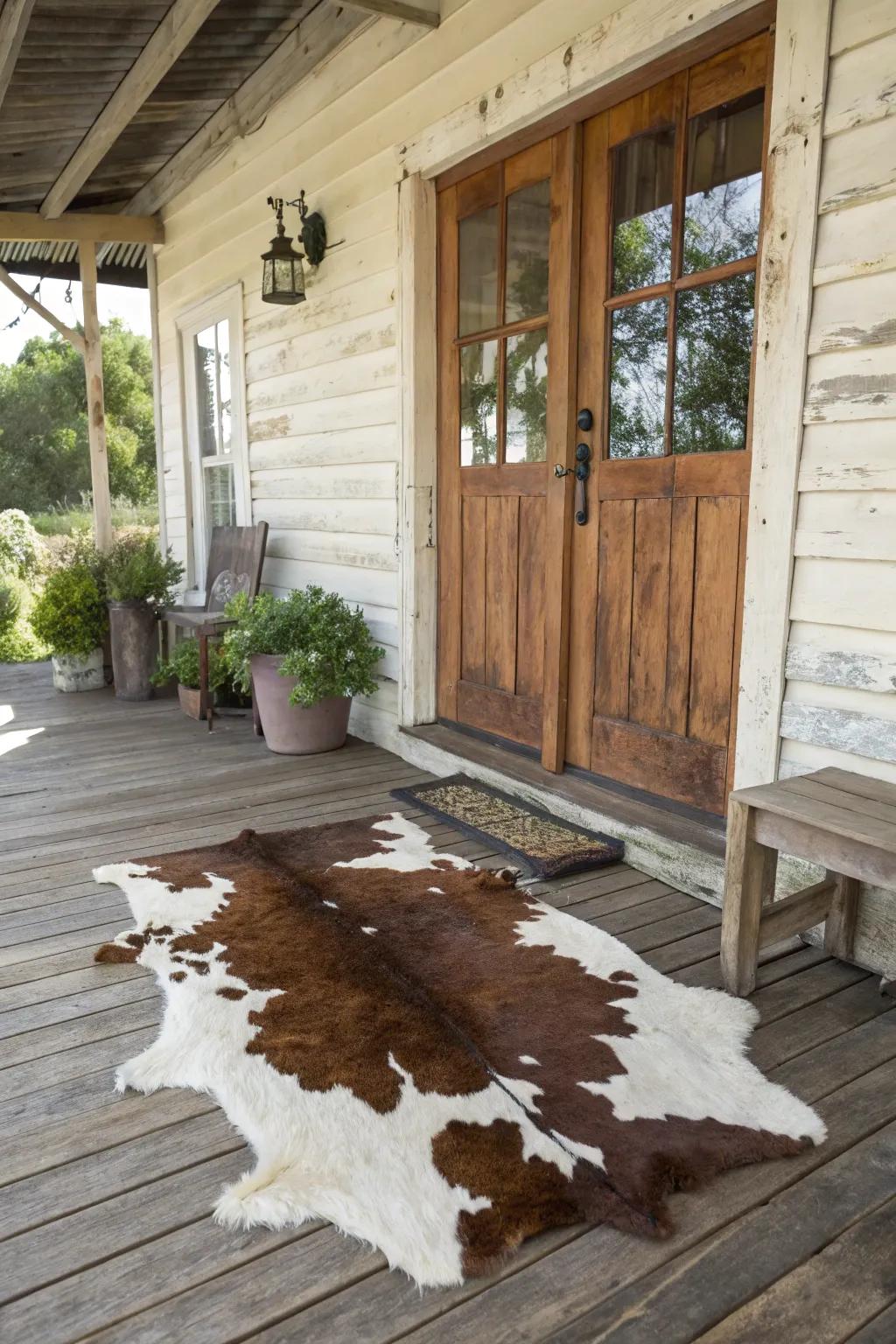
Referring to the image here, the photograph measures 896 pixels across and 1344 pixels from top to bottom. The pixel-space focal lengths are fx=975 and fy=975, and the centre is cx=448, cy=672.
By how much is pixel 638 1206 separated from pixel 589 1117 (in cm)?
22

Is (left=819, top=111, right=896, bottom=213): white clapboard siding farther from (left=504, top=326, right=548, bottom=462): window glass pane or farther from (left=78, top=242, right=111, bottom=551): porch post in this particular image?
(left=78, top=242, right=111, bottom=551): porch post

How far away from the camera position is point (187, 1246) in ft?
4.80

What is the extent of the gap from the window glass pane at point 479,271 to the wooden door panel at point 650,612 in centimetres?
115

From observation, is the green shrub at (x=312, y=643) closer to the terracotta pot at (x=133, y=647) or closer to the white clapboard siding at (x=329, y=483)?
the white clapboard siding at (x=329, y=483)

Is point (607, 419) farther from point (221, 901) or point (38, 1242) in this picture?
point (38, 1242)

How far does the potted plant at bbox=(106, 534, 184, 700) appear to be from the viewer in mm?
5332

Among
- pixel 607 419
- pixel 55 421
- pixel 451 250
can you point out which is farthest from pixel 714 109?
pixel 55 421

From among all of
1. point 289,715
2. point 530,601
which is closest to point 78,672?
point 289,715

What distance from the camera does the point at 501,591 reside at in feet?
12.1

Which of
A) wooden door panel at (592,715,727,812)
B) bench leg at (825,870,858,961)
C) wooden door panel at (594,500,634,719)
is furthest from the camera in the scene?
wooden door panel at (594,500,634,719)

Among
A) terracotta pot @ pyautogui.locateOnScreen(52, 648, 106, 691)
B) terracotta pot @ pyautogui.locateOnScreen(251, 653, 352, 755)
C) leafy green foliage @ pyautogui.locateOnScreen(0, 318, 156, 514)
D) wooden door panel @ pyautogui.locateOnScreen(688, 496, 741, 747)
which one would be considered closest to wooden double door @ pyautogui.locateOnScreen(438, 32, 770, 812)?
wooden door panel @ pyautogui.locateOnScreen(688, 496, 741, 747)

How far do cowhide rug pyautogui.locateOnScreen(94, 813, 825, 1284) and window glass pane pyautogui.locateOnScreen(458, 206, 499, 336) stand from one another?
2145 millimetres

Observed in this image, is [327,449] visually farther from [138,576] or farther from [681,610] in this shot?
[681,610]

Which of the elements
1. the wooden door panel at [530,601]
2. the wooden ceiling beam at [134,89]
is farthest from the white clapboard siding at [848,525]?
the wooden ceiling beam at [134,89]
